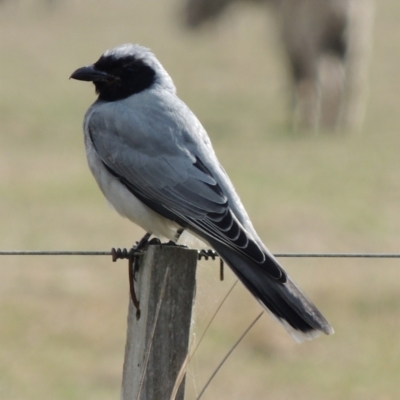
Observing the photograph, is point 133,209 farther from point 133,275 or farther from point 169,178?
point 133,275

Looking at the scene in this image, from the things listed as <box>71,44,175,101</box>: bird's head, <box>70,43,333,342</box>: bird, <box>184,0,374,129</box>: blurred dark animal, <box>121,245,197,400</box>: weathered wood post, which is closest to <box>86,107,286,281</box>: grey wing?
<box>70,43,333,342</box>: bird

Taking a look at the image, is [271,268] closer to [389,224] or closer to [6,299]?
[6,299]

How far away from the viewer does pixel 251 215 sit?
1572cm

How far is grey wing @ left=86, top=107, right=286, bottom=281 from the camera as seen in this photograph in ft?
16.9

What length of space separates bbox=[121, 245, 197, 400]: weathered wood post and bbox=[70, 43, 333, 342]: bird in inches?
23.8

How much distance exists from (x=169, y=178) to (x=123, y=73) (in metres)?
0.96

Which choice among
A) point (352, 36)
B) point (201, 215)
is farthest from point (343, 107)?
point (201, 215)

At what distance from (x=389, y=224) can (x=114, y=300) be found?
541 centimetres

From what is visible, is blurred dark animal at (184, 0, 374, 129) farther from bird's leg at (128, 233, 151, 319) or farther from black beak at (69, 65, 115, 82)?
bird's leg at (128, 233, 151, 319)

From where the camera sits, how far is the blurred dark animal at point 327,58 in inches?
1027

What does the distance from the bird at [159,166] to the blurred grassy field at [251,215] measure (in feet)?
1.91

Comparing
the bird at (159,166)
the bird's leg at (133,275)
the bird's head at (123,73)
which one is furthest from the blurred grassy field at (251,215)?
the bird's head at (123,73)

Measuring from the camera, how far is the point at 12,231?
14742 millimetres

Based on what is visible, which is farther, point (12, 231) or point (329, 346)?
point (12, 231)
